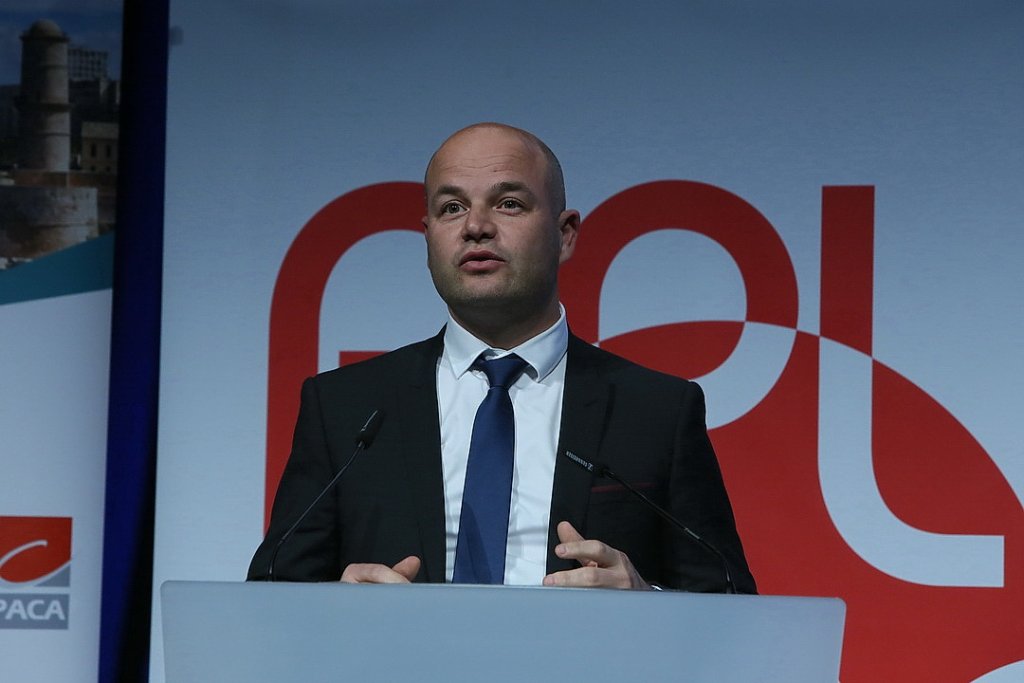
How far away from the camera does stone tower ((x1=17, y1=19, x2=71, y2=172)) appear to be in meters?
3.12

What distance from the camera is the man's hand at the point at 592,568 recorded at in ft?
4.89

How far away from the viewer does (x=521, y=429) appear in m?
2.02

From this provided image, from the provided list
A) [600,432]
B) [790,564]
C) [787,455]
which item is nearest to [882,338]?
[787,455]

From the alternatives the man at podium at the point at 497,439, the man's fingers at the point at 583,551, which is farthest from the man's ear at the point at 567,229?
the man's fingers at the point at 583,551

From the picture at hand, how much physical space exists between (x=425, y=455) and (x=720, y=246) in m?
1.26

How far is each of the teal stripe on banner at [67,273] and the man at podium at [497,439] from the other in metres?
1.19

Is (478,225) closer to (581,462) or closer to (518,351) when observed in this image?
(518,351)

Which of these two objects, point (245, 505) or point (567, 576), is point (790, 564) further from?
point (567, 576)

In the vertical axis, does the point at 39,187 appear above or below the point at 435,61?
below

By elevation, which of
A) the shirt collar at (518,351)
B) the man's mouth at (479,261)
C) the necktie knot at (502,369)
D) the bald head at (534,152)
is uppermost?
the bald head at (534,152)

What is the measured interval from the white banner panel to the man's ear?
822 mm

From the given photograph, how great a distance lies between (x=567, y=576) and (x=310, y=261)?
171 centimetres

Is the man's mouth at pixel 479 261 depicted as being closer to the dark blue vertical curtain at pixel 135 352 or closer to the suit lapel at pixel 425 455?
the suit lapel at pixel 425 455

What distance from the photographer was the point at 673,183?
303 cm
